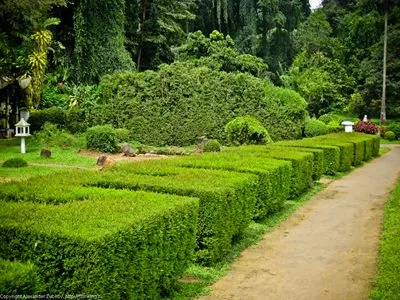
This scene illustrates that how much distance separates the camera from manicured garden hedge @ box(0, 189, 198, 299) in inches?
134

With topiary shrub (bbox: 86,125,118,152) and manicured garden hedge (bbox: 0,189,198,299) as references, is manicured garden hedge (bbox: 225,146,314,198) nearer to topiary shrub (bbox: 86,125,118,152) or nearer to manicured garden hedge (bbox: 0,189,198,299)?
manicured garden hedge (bbox: 0,189,198,299)

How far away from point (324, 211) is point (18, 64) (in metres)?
17.6

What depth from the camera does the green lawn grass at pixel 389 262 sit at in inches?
200

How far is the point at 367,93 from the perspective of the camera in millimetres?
43656

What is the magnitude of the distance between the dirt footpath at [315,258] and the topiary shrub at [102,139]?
9996 mm

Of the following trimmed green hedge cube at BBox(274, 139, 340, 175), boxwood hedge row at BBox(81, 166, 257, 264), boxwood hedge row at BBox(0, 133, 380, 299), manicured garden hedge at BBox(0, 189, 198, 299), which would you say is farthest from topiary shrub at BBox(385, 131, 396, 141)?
manicured garden hedge at BBox(0, 189, 198, 299)

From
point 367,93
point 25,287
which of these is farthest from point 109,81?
point 367,93

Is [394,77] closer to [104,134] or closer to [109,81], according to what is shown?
[109,81]

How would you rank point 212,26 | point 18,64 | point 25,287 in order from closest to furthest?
1. point 25,287
2. point 18,64
3. point 212,26

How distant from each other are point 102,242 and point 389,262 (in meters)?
4.15

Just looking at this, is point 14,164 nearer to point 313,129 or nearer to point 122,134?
point 122,134

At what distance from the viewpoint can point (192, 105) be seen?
2273 centimetres

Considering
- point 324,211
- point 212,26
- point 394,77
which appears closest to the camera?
point 324,211

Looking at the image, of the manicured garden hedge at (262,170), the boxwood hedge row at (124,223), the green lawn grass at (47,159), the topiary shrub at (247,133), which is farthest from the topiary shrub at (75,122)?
the boxwood hedge row at (124,223)
